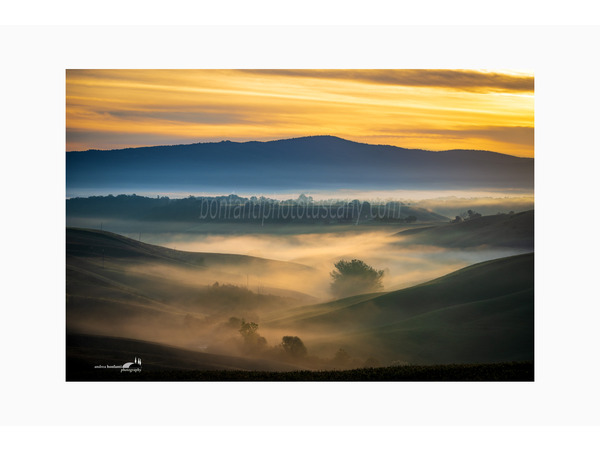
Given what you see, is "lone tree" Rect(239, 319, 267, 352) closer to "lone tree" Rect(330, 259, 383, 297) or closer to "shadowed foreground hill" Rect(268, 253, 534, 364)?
"shadowed foreground hill" Rect(268, 253, 534, 364)

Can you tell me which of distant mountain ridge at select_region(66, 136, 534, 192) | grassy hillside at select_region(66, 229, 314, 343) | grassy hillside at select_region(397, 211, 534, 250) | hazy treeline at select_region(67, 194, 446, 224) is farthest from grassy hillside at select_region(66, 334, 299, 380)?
grassy hillside at select_region(397, 211, 534, 250)

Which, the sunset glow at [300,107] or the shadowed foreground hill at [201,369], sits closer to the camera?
the shadowed foreground hill at [201,369]

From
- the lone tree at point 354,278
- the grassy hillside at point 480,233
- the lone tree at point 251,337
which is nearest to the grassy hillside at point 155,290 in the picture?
the lone tree at point 251,337

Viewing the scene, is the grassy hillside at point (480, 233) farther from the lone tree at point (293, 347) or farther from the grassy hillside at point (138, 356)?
the grassy hillside at point (138, 356)

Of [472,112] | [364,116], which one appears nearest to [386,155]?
[364,116]
